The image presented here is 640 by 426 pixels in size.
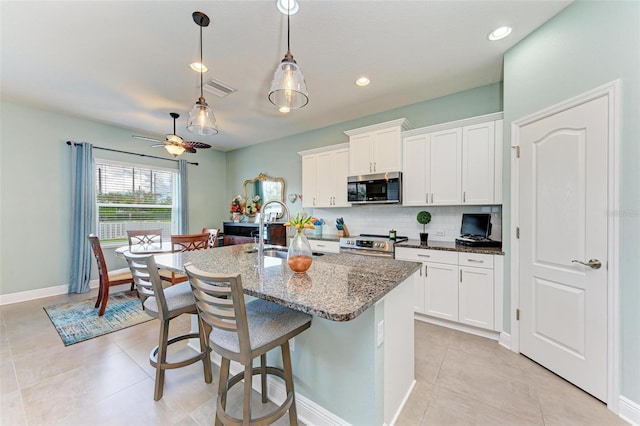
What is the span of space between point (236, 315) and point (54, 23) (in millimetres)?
2844

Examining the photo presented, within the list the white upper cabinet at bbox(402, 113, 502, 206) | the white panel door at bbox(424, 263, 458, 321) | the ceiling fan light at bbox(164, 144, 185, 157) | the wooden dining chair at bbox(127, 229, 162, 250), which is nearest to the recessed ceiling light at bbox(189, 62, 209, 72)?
the ceiling fan light at bbox(164, 144, 185, 157)

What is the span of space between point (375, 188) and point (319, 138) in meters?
1.71

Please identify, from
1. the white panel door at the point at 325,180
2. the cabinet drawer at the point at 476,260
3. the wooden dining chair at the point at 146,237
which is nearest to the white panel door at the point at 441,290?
the cabinet drawer at the point at 476,260

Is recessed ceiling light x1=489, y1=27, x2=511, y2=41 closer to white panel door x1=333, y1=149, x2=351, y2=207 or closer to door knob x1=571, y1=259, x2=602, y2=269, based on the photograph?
door knob x1=571, y1=259, x2=602, y2=269

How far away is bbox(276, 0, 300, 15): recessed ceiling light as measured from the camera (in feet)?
5.85

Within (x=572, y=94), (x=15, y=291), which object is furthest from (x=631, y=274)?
(x=15, y=291)

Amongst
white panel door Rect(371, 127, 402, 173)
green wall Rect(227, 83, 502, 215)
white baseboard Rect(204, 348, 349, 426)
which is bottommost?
white baseboard Rect(204, 348, 349, 426)

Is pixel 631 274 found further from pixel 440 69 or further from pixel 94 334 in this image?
pixel 94 334

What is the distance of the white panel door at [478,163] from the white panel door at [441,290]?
2.76 feet

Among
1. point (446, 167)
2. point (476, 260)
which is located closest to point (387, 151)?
point (446, 167)

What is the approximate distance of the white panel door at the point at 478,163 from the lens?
2.72 metres

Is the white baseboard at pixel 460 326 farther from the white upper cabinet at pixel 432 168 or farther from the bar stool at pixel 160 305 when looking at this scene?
the bar stool at pixel 160 305

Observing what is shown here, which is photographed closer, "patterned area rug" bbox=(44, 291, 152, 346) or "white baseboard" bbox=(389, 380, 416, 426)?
"white baseboard" bbox=(389, 380, 416, 426)

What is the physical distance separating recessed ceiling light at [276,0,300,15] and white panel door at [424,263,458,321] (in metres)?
2.77
